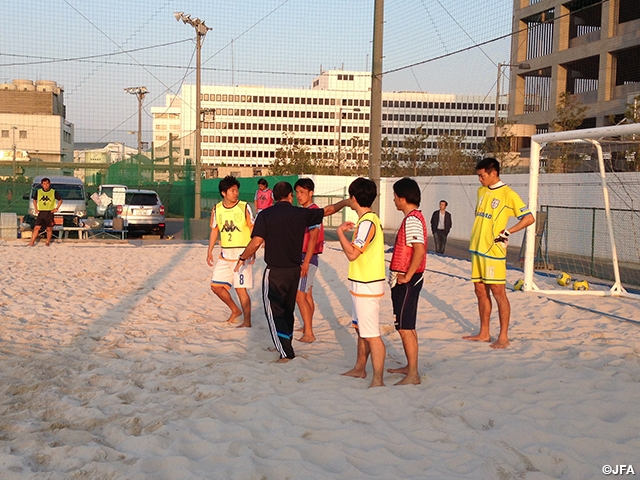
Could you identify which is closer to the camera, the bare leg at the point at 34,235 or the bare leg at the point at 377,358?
the bare leg at the point at 377,358

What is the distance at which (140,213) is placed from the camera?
22.2m

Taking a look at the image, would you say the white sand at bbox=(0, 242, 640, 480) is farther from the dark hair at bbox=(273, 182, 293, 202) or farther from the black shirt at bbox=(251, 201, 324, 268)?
the dark hair at bbox=(273, 182, 293, 202)

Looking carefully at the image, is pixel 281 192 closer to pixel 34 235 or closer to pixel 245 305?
pixel 245 305

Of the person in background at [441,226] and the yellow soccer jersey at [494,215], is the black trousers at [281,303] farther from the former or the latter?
the person in background at [441,226]

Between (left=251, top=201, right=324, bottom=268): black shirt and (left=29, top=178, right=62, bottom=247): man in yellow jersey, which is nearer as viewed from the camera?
(left=251, top=201, right=324, bottom=268): black shirt

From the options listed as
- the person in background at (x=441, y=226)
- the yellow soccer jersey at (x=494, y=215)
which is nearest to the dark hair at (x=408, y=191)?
the yellow soccer jersey at (x=494, y=215)

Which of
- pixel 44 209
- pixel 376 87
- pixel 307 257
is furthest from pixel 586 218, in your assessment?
pixel 44 209

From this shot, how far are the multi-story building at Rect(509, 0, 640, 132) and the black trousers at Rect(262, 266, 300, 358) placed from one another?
83.2ft

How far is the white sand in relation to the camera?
4.30 metres

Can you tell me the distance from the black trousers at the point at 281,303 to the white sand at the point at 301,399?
23 centimetres

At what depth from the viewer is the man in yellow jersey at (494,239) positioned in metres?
7.37

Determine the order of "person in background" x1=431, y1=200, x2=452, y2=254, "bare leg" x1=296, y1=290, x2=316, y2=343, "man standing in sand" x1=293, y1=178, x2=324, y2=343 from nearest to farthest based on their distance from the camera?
"man standing in sand" x1=293, y1=178, x2=324, y2=343 → "bare leg" x1=296, y1=290, x2=316, y2=343 → "person in background" x1=431, y1=200, x2=452, y2=254

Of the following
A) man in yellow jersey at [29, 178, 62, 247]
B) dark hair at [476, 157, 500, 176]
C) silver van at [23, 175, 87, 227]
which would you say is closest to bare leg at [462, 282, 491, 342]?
dark hair at [476, 157, 500, 176]

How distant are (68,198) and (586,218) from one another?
16.2 m
